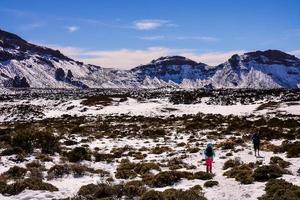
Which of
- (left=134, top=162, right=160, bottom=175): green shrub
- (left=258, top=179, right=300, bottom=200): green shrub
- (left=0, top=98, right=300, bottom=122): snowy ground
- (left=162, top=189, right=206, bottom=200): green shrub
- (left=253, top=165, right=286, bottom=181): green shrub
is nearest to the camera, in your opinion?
(left=258, top=179, right=300, bottom=200): green shrub

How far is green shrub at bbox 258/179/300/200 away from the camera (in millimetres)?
14141

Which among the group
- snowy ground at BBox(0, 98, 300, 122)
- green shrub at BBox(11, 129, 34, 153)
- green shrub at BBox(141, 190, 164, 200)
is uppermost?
green shrub at BBox(11, 129, 34, 153)

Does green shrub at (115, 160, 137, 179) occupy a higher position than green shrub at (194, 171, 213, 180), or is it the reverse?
green shrub at (194, 171, 213, 180)

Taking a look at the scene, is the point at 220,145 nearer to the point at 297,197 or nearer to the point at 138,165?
the point at 138,165

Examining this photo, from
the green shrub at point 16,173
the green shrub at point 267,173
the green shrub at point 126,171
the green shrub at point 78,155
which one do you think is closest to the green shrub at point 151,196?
the green shrub at point 126,171

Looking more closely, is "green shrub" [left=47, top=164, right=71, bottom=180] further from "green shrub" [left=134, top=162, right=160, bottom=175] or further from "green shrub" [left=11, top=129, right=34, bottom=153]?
"green shrub" [left=11, top=129, right=34, bottom=153]

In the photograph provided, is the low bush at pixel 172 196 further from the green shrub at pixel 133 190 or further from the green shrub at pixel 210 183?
the green shrub at pixel 210 183

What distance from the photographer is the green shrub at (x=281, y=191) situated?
14.1 meters

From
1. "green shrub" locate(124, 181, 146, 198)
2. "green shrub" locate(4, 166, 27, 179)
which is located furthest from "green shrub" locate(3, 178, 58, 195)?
"green shrub" locate(124, 181, 146, 198)

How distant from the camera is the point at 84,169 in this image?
20.4 metres

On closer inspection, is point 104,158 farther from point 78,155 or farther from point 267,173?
point 267,173

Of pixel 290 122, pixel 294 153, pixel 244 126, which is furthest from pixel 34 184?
pixel 290 122

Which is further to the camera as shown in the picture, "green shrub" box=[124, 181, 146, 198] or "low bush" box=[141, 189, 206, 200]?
"green shrub" box=[124, 181, 146, 198]

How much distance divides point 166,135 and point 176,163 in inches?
597
